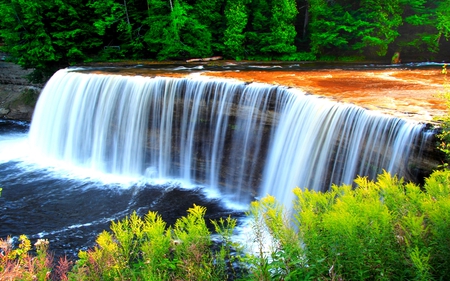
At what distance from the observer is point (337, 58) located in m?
19.8

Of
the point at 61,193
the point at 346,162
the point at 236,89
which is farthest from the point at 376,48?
the point at 61,193

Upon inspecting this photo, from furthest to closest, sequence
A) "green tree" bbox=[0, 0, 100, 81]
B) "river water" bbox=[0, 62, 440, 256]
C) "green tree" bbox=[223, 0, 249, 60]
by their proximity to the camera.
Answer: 1. "green tree" bbox=[223, 0, 249, 60]
2. "green tree" bbox=[0, 0, 100, 81]
3. "river water" bbox=[0, 62, 440, 256]

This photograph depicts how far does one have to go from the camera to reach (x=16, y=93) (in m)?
18.7

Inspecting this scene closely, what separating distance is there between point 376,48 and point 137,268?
18.5m

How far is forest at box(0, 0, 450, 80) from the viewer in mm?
18172

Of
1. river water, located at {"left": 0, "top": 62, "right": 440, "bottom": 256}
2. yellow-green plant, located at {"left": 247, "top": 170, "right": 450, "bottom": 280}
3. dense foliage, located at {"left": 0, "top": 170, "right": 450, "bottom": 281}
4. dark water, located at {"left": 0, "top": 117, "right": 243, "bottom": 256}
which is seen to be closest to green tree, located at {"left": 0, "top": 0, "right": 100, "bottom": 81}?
river water, located at {"left": 0, "top": 62, "right": 440, "bottom": 256}

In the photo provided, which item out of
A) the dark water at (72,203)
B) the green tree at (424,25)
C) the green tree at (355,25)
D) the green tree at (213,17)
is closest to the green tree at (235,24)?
the green tree at (213,17)

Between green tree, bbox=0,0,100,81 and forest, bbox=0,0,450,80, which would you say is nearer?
green tree, bbox=0,0,100,81

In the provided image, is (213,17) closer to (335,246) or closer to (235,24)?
(235,24)

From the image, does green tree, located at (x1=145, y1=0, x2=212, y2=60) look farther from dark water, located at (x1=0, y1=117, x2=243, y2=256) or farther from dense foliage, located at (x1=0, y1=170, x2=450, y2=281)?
dense foliage, located at (x1=0, y1=170, x2=450, y2=281)

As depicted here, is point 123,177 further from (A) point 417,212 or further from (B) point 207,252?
(A) point 417,212

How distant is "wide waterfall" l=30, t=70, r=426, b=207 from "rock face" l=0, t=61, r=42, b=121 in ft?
11.9

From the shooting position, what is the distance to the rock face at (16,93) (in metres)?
18.0

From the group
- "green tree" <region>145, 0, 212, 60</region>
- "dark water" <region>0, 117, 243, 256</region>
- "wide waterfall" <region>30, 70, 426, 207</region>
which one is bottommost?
"dark water" <region>0, 117, 243, 256</region>
